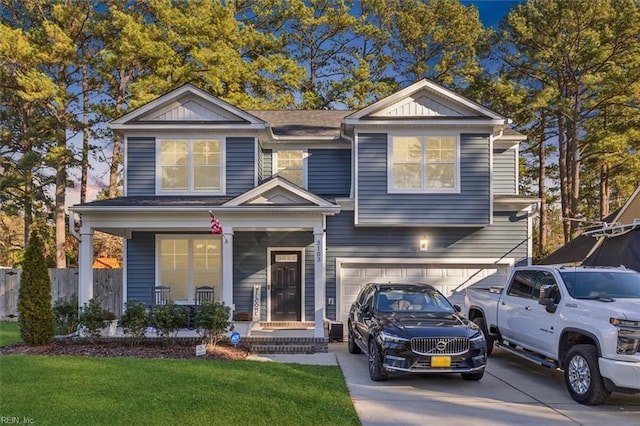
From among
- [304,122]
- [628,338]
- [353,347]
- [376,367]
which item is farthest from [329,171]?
[628,338]

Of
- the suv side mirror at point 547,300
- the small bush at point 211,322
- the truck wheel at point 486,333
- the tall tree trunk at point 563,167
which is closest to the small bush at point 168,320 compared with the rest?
the small bush at point 211,322

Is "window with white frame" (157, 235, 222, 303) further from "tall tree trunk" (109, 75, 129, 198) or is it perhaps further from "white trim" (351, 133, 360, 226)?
"tall tree trunk" (109, 75, 129, 198)

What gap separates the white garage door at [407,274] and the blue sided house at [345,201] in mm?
29

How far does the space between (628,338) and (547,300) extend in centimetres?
148

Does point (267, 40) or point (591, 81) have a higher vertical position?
point (267, 40)

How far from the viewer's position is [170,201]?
1316 centimetres

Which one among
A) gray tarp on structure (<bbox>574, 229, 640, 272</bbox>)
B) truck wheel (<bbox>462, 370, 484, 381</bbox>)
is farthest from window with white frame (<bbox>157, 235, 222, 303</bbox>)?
gray tarp on structure (<bbox>574, 229, 640, 272</bbox>)

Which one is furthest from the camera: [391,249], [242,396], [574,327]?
[391,249]

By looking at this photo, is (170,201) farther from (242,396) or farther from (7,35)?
(7,35)

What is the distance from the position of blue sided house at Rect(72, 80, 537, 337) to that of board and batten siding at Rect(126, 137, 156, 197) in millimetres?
28

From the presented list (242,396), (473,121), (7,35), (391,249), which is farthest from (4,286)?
(473,121)

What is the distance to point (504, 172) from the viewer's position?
1585 cm

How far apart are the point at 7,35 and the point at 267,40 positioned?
11.4 m

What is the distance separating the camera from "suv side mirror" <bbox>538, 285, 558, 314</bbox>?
788cm
